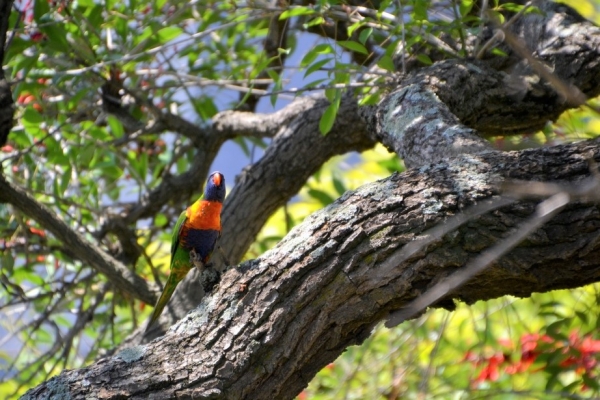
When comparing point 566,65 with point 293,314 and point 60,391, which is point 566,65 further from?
point 60,391

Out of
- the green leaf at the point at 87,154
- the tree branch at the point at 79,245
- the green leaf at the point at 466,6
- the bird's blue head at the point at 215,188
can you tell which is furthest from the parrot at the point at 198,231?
the green leaf at the point at 466,6

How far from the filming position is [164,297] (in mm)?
3773

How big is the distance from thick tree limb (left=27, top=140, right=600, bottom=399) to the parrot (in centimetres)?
138

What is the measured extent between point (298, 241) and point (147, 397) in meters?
0.61

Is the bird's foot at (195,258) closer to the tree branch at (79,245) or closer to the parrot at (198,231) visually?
the parrot at (198,231)

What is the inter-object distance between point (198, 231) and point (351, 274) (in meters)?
1.59

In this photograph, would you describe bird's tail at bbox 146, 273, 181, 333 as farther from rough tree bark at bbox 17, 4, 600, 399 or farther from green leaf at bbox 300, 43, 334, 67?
rough tree bark at bbox 17, 4, 600, 399

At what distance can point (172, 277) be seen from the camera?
3.68m

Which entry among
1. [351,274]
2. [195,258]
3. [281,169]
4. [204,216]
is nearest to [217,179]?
[204,216]

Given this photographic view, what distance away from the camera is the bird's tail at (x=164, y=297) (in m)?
3.70

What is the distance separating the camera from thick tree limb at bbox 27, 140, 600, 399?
202cm

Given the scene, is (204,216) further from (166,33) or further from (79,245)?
(166,33)

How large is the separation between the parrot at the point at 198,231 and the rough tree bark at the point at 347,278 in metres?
1.35

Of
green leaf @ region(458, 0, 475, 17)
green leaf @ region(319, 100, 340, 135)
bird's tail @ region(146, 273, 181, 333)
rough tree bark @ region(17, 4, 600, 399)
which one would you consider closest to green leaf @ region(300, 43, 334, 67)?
green leaf @ region(319, 100, 340, 135)
